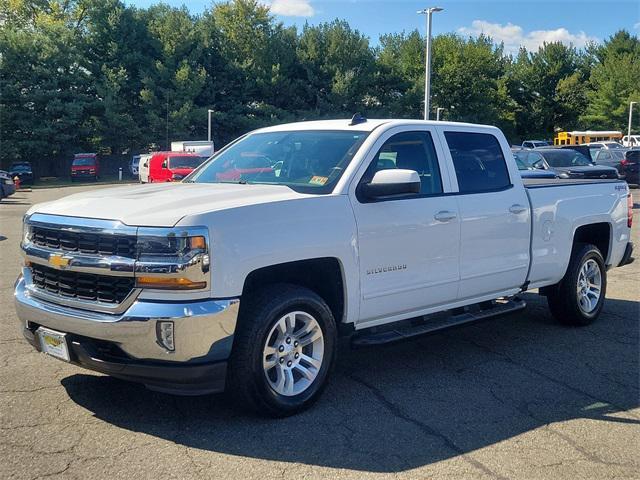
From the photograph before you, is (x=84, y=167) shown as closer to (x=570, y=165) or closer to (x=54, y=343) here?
(x=570, y=165)

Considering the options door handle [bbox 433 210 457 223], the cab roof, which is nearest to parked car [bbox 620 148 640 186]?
the cab roof

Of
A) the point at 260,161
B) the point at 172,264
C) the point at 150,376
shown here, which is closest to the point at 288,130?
the point at 260,161

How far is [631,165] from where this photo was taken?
2881cm

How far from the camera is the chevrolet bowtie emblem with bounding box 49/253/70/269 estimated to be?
4207 millimetres

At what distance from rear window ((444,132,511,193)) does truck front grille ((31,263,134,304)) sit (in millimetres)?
2941

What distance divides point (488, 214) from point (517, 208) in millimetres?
454

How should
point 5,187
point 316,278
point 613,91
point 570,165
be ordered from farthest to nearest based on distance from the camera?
1. point 613,91
2. point 5,187
3. point 570,165
4. point 316,278

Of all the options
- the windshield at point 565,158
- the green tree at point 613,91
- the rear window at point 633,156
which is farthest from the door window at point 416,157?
the green tree at point 613,91

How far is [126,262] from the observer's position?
3963 mm

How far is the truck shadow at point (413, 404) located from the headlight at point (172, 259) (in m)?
0.98

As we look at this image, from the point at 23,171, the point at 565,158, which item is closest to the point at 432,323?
the point at 565,158

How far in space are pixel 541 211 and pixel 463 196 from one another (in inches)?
44.0

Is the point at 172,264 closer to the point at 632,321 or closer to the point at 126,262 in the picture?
the point at 126,262

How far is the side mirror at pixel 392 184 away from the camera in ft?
15.4
